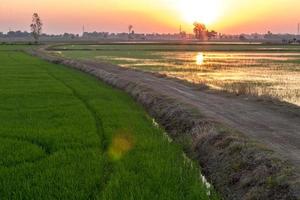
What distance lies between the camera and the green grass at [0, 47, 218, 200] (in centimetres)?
687

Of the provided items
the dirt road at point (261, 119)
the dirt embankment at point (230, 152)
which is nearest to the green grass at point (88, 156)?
the dirt embankment at point (230, 152)

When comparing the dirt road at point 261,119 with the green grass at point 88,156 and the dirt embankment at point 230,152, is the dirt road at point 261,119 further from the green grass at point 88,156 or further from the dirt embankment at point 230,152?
the green grass at point 88,156

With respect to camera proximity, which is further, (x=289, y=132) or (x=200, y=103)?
(x=200, y=103)

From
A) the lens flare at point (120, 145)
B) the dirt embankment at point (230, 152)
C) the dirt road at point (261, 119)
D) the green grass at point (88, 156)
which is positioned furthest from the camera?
the dirt road at point (261, 119)

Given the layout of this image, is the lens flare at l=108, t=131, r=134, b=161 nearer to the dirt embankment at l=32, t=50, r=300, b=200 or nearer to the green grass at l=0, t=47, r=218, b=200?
the green grass at l=0, t=47, r=218, b=200

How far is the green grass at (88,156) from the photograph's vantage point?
6871mm

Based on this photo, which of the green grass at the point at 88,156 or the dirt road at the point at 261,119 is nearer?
the green grass at the point at 88,156

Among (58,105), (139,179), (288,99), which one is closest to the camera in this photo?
(139,179)

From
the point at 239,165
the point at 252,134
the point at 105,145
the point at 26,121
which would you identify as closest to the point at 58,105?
the point at 26,121

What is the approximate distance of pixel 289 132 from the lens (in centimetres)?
1174

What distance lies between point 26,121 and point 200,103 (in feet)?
22.2

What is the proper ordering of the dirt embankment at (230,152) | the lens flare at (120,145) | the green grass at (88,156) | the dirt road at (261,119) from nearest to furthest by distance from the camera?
the green grass at (88,156), the dirt embankment at (230,152), the lens flare at (120,145), the dirt road at (261,119)

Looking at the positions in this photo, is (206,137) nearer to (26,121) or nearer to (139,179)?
(139,179)

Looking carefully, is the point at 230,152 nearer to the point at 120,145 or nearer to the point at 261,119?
the point at 120,145
